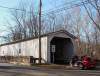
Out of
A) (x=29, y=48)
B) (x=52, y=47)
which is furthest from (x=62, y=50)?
(x=52, y=47)

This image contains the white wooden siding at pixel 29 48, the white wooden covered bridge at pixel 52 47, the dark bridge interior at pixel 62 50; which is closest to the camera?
the white wooden covered bridge at pixel 52 47

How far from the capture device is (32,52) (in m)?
51.4

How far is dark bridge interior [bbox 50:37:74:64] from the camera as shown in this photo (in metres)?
50.0

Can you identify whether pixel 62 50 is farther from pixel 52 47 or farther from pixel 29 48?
pixel 52 47

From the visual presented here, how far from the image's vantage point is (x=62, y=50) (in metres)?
52.0

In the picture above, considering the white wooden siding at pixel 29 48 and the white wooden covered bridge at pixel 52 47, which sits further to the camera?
the white wooden siding at pixel 29 48

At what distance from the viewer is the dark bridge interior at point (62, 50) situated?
50031mm

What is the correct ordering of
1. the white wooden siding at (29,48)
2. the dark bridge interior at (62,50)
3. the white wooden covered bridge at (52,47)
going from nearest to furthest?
1. the white wooden covered bridge at (52,47)
2. the white wooden siding at (29,48)
3. the dark bridge interior at (62,50)

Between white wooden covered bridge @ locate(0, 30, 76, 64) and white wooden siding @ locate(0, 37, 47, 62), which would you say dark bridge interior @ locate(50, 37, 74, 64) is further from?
white wooden siding @ locate(0, 37, 47, 62)

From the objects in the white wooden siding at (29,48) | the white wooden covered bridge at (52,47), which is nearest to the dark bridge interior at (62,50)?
the white wooden covered bridge at (52,47)

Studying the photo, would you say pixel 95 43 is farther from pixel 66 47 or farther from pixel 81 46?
pixel 66 47

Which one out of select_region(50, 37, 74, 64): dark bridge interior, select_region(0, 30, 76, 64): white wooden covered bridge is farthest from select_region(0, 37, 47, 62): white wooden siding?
select_region(50, 37, 74, 64): dark bridge interior

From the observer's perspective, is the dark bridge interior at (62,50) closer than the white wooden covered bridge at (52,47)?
No

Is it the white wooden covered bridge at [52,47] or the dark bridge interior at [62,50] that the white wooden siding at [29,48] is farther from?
the dark bridge interior at [62,50]
